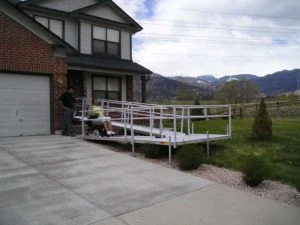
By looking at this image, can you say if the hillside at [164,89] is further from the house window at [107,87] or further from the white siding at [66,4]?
the white siding at [66,4]

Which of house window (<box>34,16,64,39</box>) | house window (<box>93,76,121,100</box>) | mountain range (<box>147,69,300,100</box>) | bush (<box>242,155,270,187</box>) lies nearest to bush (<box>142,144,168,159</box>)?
bush (<box>242,155,270,187</box>)

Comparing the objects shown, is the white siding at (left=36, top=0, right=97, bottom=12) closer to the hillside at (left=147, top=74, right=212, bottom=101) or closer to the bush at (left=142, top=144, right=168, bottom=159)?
the bush at (left=142, top=144, right=168, bottom=159)

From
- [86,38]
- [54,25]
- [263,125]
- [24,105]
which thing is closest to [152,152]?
[263,125]

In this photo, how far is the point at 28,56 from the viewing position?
36.7 ft

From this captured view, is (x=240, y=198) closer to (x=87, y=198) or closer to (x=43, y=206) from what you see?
(x=87, y=198)

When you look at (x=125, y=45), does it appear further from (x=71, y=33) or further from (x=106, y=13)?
(x=71, y=33)

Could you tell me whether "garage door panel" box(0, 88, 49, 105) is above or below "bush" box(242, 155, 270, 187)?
above

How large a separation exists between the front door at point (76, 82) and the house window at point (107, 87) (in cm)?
74

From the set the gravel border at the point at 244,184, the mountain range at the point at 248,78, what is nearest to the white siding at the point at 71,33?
the gravel border at the point at 244,184

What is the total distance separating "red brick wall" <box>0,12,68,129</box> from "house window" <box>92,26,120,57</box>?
3962mm

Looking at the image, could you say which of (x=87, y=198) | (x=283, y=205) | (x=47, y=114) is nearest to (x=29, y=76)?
(x=47, y=114)

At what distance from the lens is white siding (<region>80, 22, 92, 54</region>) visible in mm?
15261

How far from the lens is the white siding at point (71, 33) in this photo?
1496 cm

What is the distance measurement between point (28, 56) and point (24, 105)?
174 cm
